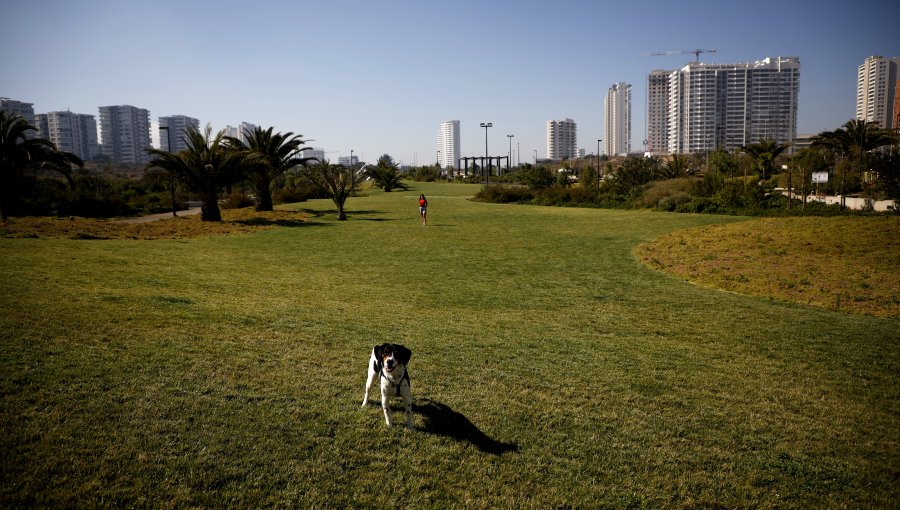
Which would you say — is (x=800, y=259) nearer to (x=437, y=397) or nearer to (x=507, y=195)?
(x=437, y=397)

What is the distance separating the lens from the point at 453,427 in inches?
206

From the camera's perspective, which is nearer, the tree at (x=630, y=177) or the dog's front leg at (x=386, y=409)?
the dog's front leg at (x=386, y=409)

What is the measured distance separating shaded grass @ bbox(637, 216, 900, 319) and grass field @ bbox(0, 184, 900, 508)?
1.55 m

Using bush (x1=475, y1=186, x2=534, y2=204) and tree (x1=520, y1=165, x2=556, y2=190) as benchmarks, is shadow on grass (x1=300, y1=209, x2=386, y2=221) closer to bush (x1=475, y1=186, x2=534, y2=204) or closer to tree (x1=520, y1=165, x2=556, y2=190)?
bush (x1=475, y1=186, x2=534, y2=204)

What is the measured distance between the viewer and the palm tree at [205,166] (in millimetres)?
25812

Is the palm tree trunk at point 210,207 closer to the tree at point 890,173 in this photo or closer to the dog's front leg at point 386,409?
the dog's front leg at point 386,409

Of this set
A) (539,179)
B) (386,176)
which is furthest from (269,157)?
(386,176)

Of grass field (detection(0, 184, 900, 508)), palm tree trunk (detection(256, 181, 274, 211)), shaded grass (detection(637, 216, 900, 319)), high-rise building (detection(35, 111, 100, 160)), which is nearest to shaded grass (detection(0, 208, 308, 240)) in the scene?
palm tree trunk (detection(256, 181, 274, 211))

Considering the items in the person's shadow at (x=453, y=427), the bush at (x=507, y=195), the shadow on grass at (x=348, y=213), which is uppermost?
the bush at (x=507, y=195)

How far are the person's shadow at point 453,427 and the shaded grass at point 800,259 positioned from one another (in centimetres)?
938

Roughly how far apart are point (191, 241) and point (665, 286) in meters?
16.0

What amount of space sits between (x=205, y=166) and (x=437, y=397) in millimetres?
24107

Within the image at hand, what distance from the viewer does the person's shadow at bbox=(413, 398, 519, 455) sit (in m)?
4.91

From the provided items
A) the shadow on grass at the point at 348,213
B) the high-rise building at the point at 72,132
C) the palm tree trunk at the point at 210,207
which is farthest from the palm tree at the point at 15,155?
the high-rise building at the point at 72,132
